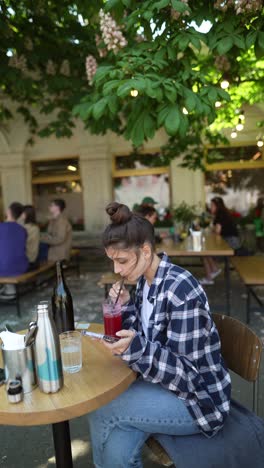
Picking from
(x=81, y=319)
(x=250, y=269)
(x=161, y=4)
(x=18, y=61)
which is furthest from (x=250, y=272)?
(x=18, y=61)

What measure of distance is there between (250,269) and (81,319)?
2.24m

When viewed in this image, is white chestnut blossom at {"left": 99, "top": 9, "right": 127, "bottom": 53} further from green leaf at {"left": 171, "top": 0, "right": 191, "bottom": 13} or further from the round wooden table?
the round wooden table

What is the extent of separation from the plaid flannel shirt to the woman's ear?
14cm

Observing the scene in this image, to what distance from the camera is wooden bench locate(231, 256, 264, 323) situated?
420cm

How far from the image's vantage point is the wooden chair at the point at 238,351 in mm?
1693

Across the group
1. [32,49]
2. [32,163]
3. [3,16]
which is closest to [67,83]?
[32,49]

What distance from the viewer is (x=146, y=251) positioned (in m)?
1.73

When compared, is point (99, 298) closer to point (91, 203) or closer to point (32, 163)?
point (91, 203)

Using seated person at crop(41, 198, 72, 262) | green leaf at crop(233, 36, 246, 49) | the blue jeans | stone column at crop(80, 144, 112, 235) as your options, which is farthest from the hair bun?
stone column at crop(80, 144, 112, 235)

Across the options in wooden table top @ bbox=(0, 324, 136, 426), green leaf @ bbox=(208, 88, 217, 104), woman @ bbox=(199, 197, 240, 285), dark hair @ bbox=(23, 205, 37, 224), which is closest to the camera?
wooden table top @ bbox=(0, 324, 136, 426)

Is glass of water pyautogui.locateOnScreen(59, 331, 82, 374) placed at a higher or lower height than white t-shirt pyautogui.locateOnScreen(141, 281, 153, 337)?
lower

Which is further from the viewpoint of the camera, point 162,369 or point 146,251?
point 146,251

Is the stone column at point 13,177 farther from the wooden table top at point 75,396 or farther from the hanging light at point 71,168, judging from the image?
the wooden table top at point 75,396

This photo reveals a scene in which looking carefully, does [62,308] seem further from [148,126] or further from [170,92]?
[170,92]
